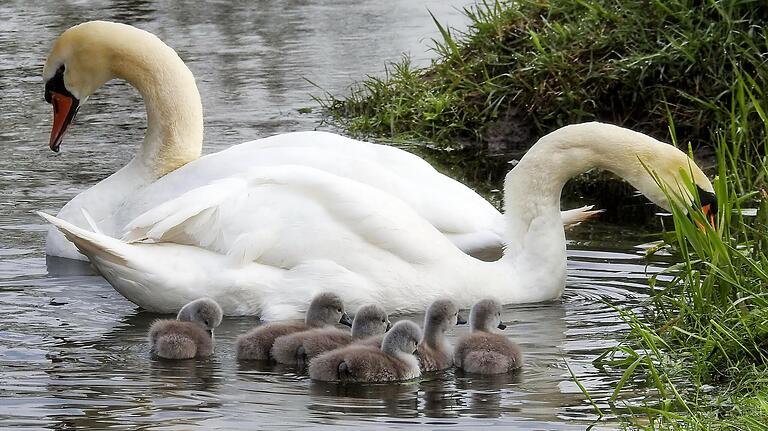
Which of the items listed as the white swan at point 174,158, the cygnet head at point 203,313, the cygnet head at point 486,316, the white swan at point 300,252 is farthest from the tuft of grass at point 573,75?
the cygnet head at point 203,313

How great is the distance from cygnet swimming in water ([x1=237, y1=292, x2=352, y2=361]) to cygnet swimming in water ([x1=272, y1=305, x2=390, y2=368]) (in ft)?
0.19

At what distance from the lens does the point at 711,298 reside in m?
6.22

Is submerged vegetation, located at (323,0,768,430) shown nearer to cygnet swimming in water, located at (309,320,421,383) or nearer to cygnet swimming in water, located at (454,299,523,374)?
cygnet swimming in water, located at (454,299,523,374)

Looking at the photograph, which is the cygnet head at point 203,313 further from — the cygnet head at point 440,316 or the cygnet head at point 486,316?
the cygnet head at point 486,316

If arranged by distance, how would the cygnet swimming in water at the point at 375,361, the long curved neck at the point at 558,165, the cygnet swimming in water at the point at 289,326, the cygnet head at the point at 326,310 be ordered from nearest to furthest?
1. the cygnet swimming in water at the point at 375,361
2. the cygnet swimming in water at the point at 289,326
3. the cygnet head at the point at 326,310
4. the long curved neck at the point at 558,165

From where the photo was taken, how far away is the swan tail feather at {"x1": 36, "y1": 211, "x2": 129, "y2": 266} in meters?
7.14

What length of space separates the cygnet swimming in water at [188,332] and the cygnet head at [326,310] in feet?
1.25

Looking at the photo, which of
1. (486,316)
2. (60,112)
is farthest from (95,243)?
(60,112)

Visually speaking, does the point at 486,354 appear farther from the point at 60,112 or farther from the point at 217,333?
the point at 60,112

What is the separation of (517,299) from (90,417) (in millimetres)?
2612

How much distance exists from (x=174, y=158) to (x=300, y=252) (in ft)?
6.68

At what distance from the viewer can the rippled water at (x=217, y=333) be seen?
5.68m

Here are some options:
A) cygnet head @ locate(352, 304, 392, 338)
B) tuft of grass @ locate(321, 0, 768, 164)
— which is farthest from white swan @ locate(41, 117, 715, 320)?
tuft of grass @ locate(321, 0, 768, 164)

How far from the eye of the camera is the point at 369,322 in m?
6.76
